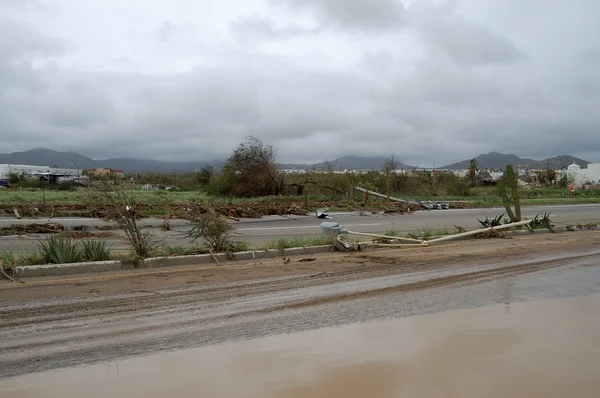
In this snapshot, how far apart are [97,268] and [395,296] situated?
520 centimetres

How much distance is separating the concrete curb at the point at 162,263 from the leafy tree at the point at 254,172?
20.9 metres

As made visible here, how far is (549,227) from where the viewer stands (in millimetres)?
16000

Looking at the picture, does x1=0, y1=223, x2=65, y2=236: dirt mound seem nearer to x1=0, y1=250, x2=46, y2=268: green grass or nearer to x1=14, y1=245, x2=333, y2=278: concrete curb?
x1=0, y1=250, x2=46, y2=268: green grass

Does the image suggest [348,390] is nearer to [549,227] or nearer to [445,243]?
[445,243]

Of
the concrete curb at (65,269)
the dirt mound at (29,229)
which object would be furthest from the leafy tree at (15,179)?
the concrete curb at (65,269)

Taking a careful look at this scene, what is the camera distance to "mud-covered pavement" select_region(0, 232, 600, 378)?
210 inches

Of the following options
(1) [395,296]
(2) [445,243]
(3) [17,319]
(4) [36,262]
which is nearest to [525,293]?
(1) [395,296]

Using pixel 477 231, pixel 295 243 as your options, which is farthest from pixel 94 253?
pixel 477 231

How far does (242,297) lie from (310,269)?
2.36 metres

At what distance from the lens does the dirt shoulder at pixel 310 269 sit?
24.8 feet

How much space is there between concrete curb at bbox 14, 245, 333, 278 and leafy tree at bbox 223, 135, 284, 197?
20.9 metres

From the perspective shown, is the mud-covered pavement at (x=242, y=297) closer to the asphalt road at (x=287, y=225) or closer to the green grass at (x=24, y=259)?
the green grass at (x=24, y=259)

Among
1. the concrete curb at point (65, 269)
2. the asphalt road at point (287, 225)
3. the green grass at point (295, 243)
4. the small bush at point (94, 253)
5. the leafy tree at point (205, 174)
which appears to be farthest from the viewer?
the leafy tree at point (205, 174)

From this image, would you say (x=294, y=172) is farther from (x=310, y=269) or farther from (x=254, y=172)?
(x=310, y=269)
